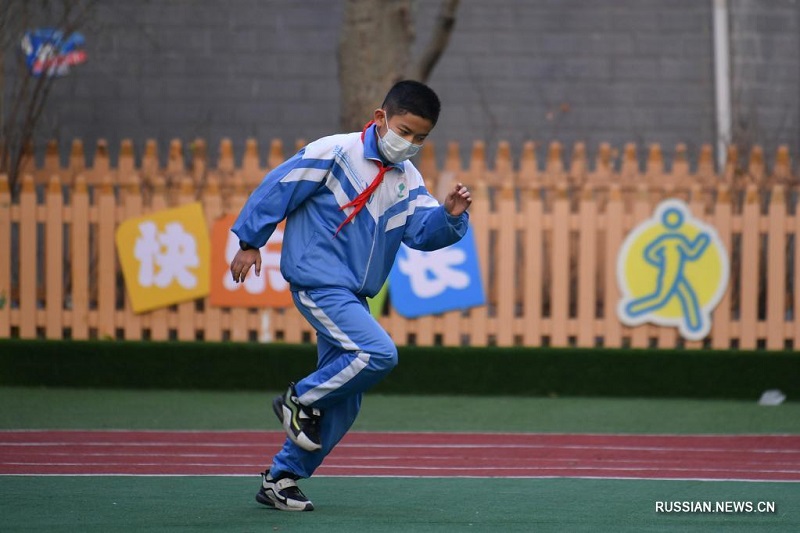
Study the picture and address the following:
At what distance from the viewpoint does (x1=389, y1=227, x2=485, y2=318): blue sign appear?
1109 centimetres

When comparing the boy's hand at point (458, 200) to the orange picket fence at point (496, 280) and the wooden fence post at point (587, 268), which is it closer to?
the orange picket fence at point (496, 280)

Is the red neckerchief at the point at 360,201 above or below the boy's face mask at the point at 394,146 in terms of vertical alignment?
below

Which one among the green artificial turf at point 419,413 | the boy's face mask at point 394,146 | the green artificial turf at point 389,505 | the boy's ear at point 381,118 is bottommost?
the green artificial turf at point 419,413

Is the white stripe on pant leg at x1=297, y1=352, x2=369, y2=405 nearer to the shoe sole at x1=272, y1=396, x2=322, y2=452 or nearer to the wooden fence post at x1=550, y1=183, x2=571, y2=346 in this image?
the shoe sole at x1=272, y1=396, x2=322, y2=452

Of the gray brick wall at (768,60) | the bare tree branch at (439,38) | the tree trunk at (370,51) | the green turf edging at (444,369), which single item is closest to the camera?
the green turf edging at (444,369)

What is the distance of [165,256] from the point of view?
11.2 m

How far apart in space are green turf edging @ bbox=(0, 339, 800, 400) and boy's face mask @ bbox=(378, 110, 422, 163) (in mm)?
5042

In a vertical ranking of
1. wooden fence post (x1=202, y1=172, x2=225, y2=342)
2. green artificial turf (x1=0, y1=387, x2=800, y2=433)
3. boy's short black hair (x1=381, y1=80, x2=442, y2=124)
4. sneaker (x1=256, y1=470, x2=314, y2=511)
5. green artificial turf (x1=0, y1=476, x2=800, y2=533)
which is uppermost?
boy's short black hair (x1=381, y1=80, x2=442, y2=124)

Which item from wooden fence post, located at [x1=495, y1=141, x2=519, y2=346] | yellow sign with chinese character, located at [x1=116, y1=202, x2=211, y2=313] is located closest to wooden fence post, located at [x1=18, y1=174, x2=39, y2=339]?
yellow sign with chinese character, located at [x1=116, y1=202, x2=211, y2=313]

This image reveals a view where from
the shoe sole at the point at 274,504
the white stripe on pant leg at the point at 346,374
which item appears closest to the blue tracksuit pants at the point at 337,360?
the white stripe on pant leg at the point at 346,374

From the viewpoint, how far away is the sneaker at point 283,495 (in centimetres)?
594

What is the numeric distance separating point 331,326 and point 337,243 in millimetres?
366

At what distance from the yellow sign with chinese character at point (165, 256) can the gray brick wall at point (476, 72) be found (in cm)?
526

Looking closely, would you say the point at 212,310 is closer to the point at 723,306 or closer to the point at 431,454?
the point at 431,454
